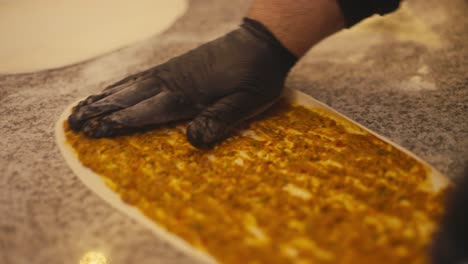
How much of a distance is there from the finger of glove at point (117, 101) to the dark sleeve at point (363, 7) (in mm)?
401

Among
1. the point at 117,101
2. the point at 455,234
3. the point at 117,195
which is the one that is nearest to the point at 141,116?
the point at 117,101

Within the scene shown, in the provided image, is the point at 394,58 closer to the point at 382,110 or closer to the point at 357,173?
the point at 382,110

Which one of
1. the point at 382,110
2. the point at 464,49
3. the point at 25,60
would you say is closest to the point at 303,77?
the point at 382,110

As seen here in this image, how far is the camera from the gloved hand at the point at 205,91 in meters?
0.73

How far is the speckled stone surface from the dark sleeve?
0.22 metres

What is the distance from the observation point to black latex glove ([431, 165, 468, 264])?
1.19 ft

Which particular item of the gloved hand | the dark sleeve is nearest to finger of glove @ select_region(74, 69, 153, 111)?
the gloved hand

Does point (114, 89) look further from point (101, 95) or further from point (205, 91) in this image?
point (205, 91)

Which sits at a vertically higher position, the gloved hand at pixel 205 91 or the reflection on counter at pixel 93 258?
the gloved hand at pixel 205 91

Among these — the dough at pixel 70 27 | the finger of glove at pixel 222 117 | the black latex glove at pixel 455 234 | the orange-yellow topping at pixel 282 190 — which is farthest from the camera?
the dough at pixel 70 27

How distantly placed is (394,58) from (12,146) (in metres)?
0.98

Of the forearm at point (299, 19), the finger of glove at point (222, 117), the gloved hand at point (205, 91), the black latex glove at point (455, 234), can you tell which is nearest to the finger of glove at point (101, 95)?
the gloved hand at point (205, 91)

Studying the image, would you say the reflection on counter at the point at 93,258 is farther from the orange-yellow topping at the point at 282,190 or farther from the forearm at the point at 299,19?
the forearm at the point at 299,19

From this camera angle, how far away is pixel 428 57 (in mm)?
1079
